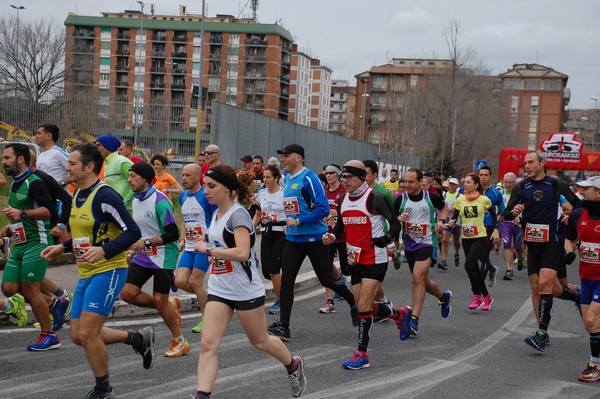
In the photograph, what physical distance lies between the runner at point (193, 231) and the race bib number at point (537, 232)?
3629 millimetres

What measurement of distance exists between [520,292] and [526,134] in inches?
4385

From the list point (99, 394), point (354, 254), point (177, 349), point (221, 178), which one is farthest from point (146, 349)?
point (354, 254)

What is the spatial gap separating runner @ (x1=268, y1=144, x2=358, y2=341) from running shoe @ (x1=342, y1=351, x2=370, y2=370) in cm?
151

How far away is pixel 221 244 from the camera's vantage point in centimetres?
569

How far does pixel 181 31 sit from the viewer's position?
10262 centimetres

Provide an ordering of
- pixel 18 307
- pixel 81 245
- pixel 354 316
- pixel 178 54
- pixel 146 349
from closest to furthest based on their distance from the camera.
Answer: pixel 81 245 → pixel 146 349 → pixel 18 307 → pixel 354 316 → pixel 178 54

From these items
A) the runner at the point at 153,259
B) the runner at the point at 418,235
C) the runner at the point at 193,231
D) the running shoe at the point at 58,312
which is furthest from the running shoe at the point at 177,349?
the runner at the point at 418,235

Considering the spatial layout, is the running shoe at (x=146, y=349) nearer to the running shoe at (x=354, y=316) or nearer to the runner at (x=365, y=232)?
the runner at (x=365, y=232)

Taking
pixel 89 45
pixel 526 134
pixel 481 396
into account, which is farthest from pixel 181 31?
pixel 481 396

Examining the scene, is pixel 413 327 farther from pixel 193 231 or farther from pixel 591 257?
pixel 193 231

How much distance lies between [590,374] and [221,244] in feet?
12.8

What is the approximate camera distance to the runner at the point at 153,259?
7422 mm

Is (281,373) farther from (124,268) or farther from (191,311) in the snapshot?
(191,311)

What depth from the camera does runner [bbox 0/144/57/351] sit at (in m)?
7.29
